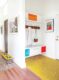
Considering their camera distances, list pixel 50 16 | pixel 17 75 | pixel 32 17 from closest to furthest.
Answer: pixel 17 75
pixel 50 16
pixel 32 17

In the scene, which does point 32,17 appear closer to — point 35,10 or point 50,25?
point 35,10

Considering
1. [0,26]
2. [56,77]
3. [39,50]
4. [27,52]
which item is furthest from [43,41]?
[0,26]

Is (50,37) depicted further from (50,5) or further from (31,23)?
(50,5)

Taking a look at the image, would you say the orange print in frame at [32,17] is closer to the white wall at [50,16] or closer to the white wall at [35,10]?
the white wall at [35,10]

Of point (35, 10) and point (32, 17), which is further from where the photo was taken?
point (35, 10)

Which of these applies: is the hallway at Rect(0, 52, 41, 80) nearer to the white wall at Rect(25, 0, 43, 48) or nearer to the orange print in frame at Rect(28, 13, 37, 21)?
the white wall at Rect(25, 0, 43, 48)

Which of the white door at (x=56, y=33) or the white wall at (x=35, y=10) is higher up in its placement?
the white wall at (x=35, y=10)

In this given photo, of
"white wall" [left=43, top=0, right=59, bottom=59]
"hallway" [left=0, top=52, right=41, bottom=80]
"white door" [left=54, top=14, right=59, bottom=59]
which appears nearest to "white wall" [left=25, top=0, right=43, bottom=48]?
"white wall" [left=43, top=0, right=59, bottom=59]

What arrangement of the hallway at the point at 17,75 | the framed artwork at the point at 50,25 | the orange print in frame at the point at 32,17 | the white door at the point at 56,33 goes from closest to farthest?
the hallway at the point at 17,75
the white door at the point at 56,33
the framed artwork at the point at 50,25
the orange print in frame at the point at 32,17

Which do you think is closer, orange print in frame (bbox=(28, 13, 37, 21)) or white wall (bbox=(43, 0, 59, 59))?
white wall (bbox=(43, 0, 59, 59))

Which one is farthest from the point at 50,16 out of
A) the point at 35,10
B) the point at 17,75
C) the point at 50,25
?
the point at 17,75

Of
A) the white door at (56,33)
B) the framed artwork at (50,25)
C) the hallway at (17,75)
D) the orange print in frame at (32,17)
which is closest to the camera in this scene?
the hallway at (17,75)

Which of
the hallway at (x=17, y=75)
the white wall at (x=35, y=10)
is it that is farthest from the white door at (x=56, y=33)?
the hallway at (x=17, y=75)

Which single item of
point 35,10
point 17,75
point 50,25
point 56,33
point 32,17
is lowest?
point 17,75
